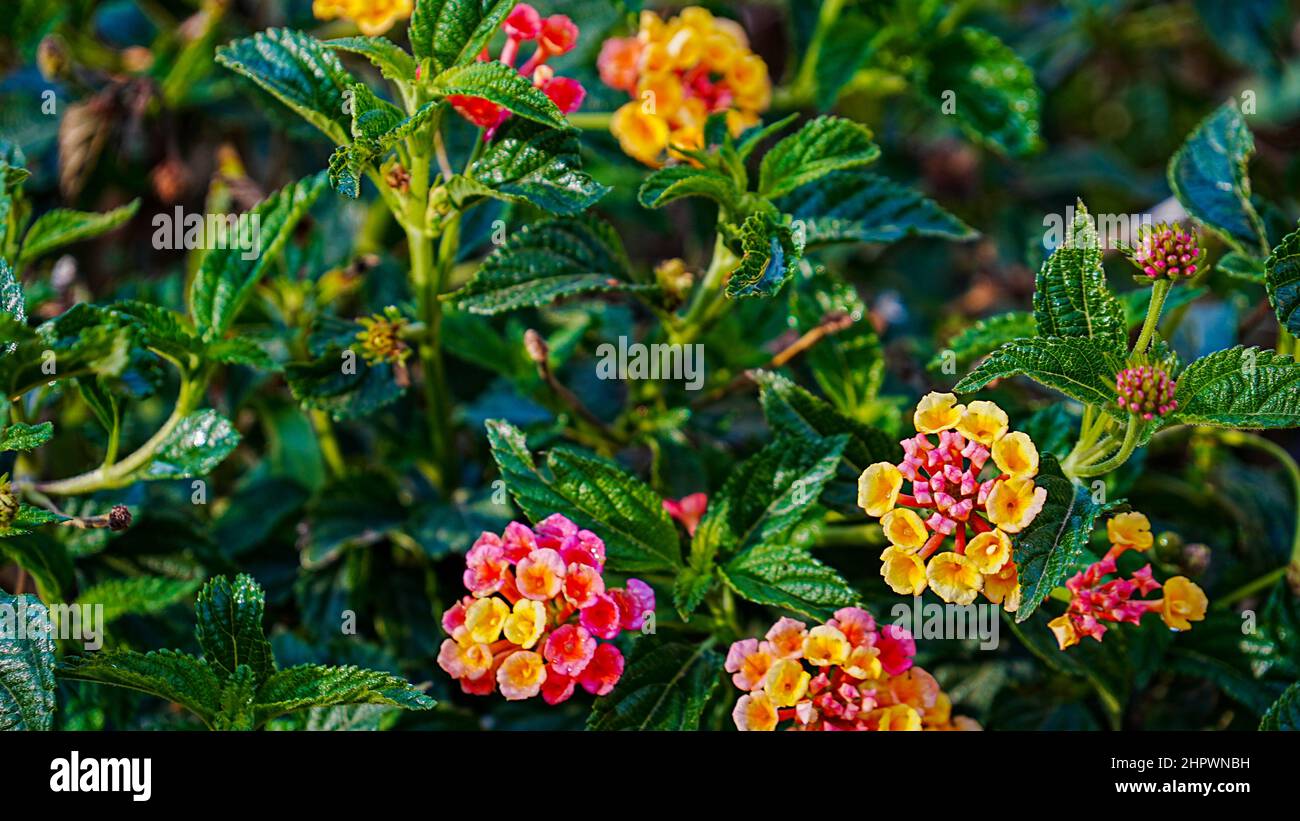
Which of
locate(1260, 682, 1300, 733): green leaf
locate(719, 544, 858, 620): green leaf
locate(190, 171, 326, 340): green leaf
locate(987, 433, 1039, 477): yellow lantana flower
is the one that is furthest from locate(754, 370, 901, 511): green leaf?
locate(190, 171, 326, 340): green leaf

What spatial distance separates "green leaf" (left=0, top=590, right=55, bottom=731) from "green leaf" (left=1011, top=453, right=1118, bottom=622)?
0.86 metres

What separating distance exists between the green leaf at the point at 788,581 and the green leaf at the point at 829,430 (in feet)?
0.33

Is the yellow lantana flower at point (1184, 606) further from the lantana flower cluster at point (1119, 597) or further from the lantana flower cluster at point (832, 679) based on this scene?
the lantana flower cluster at point (832, 679)

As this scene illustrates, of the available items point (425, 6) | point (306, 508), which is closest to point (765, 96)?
point (425, 6)

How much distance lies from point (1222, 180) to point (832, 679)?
2.44 feet

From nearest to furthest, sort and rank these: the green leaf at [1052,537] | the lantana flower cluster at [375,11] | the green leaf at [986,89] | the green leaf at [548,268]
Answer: the green leaf at [1052,537] → the green leaf at [548,268] → the lantana flower cluster at [375,11] → the green leaf at [986,89]

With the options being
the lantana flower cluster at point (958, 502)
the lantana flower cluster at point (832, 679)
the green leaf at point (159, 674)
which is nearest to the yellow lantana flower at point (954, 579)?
the lantana flower cluster at point (958, 502)

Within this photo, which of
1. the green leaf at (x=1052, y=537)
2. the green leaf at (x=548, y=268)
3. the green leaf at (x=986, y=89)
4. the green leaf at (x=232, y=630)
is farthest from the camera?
the green leaf at (x=986, y=89)

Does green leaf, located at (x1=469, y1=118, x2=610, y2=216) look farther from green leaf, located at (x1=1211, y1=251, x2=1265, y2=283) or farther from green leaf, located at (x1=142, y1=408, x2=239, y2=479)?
green leaf, located at (x1=1211, y1=251, x2=1265, y2=283)

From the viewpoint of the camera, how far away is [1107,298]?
113 cm

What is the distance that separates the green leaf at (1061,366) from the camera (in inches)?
42.4

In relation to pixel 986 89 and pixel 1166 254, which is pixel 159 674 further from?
pixel 986 89

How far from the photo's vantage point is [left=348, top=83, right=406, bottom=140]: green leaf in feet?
3.58
